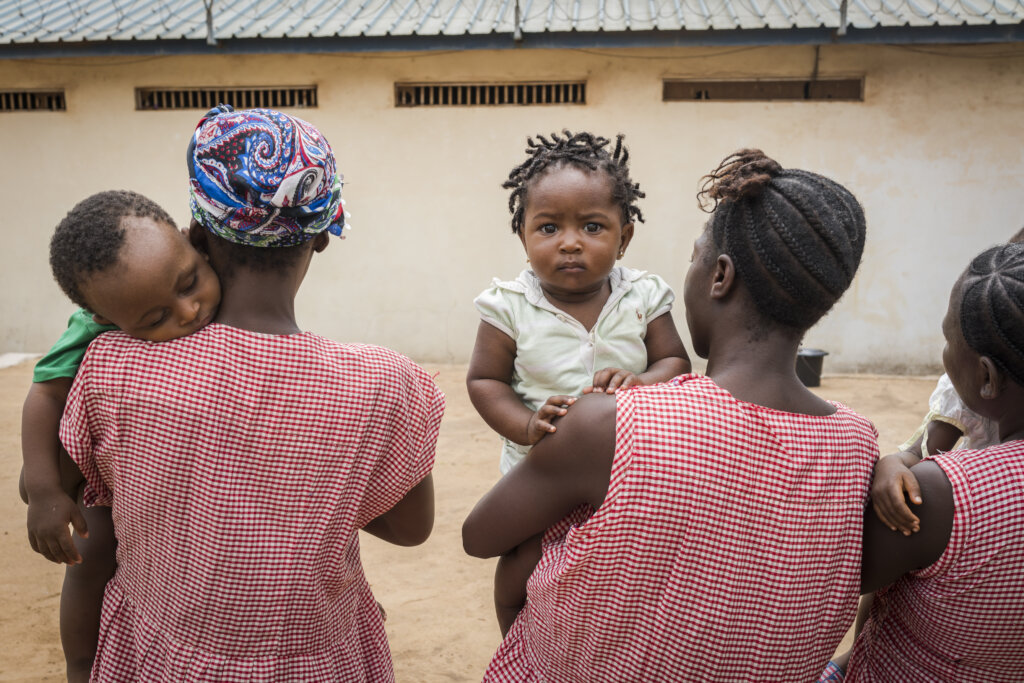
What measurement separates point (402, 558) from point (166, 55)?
630cm

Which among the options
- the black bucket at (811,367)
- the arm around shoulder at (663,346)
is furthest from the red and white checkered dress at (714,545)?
the black bucket at (811,367)

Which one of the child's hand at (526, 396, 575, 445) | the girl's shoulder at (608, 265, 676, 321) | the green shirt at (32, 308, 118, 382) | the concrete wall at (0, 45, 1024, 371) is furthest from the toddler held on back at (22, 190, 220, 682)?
the concrete wall at (0, 45, 1024, 371)

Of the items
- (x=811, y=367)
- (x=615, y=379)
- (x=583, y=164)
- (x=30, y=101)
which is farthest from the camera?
(x=30, y=101)

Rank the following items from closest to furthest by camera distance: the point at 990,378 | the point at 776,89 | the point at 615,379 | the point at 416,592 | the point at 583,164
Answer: the point at 990,378, the point at 615,379, the point at 583,164, the point at 416,592, the point at 776,89

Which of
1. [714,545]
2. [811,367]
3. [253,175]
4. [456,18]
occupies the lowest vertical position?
[811,367]

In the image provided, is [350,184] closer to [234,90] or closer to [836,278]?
[234,90]

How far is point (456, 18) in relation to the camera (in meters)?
7.82

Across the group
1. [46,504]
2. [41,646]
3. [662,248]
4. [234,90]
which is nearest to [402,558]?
[41,646]

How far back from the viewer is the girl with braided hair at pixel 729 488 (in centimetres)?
126

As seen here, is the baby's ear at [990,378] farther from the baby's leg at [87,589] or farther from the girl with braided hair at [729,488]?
the baby's leg at [87,589]

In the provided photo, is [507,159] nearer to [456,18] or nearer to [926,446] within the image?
[456,18]

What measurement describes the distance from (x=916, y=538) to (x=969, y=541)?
77 millimetres

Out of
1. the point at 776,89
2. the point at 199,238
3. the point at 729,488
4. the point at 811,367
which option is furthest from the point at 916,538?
the point at 776,89

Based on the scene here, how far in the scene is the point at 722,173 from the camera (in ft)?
4.91
